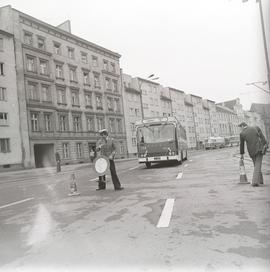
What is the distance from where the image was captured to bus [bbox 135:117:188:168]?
66.5 ft

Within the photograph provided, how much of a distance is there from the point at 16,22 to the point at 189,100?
64248 millimetres

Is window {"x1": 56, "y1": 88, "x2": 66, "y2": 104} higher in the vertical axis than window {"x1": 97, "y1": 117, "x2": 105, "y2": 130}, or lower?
higher

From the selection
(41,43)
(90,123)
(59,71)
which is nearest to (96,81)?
(90,123)

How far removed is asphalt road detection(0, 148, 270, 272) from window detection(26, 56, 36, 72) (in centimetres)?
3474

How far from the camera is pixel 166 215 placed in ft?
20.7

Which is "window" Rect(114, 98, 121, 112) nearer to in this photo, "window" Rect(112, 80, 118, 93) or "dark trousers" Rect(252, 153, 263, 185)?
"window" Rect(112, 80, 118, 93)

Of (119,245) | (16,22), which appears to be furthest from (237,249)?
(16,22)

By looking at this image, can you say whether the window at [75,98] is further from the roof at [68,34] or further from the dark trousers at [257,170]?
the dark trousers at [257,170]

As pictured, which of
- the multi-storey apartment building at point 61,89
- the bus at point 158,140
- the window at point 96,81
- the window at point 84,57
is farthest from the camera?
the window at point 96,81

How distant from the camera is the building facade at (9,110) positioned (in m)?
35.8

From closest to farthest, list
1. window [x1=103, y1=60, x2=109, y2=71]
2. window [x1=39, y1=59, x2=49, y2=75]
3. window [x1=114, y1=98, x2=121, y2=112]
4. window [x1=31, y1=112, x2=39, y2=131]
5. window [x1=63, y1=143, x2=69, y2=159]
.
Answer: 1. window [x1=31, y1=112, x2=39, y2=131]
2. window [x1=39, y1=59, x2=49, y2=75]
3. window [x1=63, y1=143, x2=69, y2=159]
4. window [x1=103, y1=60, x2=109, y2=71]
5. window [x1=114, y1=98, x2=121, y2=112]

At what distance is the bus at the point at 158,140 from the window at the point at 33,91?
22917 mm

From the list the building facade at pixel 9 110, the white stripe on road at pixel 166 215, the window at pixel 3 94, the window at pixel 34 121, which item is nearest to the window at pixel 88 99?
the window at pixel 34 121

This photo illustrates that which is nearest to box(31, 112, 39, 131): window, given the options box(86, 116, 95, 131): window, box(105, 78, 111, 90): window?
box(86, 116, 95, 131): window
